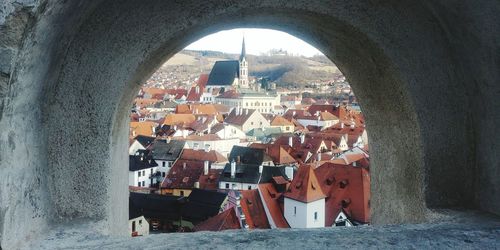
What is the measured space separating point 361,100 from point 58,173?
2.12m

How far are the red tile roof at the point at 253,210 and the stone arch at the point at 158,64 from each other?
65.2 feet

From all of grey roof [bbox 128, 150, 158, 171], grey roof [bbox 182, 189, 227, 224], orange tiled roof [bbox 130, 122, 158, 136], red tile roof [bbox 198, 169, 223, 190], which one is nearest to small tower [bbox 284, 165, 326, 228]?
grey roof [bbox 182, 189, 227, 224]

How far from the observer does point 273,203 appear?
969 inches

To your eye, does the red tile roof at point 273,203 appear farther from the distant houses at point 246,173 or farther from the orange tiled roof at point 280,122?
the orange tiled roof at point 280,122

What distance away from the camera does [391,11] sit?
2.98m

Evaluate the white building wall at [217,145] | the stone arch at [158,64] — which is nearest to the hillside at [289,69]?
the white building wall at [217,145]

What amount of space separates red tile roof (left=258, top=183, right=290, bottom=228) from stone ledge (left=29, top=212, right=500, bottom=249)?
67.9ft

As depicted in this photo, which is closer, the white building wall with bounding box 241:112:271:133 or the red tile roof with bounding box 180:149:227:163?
the red tile roof with bounding box 180:149:227:163

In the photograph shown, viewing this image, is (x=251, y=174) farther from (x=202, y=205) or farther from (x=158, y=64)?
(x=158, y=64)

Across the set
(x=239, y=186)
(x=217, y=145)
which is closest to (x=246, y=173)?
(x=239, y=186)

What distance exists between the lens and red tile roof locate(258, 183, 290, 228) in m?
23.5

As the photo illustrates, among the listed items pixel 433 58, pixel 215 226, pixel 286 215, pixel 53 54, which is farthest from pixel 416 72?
pixel 286 215

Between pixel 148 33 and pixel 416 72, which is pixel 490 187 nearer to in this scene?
pixel 416 72

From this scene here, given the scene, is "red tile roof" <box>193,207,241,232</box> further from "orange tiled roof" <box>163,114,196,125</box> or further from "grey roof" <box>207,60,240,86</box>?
"grey roof" <box>207,60,240,86</box>
